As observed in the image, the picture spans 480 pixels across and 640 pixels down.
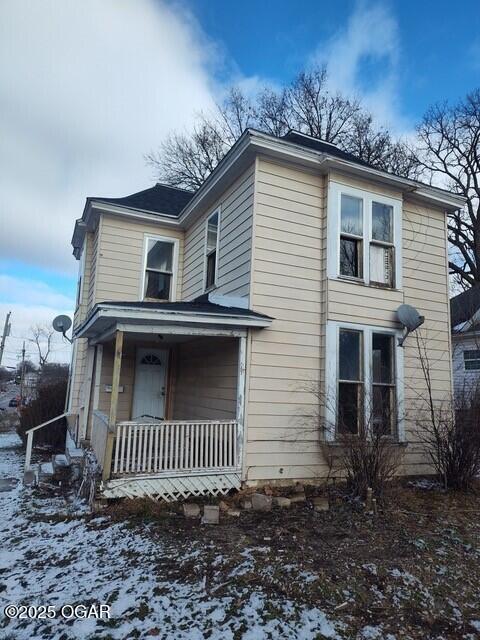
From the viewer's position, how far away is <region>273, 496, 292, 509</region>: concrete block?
5.32 metres

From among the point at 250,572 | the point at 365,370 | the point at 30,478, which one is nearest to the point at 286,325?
the point at 365,370

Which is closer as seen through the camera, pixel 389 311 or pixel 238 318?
pixel 238 318

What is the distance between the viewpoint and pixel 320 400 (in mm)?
6254

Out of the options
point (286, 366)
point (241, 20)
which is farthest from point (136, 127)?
point (286, 366)

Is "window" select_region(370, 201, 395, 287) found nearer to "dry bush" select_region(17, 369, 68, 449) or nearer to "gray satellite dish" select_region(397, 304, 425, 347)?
"gray satellite dish" select_region(397, 304, 425, 347)

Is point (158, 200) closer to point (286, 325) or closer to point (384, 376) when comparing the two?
point (286, 325)

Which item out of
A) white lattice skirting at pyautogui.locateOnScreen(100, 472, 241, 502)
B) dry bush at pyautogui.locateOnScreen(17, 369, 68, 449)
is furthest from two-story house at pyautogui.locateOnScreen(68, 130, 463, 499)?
dry bush at pyautogui.locateOnScreen(17, 369, 68, 449)

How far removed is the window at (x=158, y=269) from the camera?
9.46 meters

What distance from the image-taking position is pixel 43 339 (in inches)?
1779

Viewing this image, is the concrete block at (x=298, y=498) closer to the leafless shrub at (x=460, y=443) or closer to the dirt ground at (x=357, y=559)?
the dirt ground at (x=357, y=559)

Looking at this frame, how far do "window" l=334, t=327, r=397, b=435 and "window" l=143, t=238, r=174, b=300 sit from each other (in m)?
4.82

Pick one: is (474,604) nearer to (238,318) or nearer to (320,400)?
(320,400)

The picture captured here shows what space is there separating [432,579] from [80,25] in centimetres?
997

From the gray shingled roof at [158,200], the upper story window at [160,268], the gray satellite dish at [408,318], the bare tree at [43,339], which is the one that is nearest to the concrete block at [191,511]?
the gray satellite dish at [408,318]
